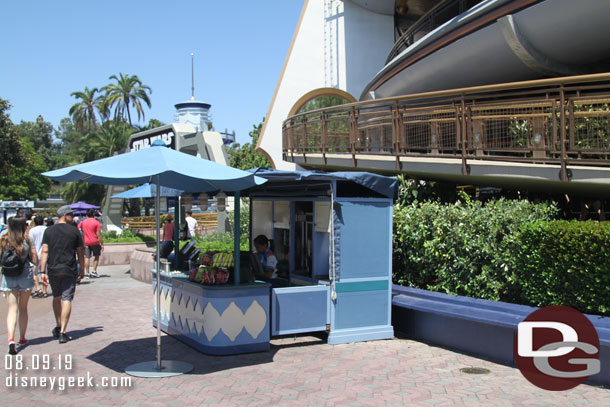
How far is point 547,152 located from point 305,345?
4.90m

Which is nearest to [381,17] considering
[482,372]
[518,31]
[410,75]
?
[410,75]

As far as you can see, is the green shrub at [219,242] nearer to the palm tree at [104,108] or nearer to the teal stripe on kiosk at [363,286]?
the teal stripe on kiosk at [363,286]

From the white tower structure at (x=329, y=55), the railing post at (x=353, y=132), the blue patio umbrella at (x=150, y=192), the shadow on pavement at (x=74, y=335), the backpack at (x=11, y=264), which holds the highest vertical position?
the white tower structure at (x=329, y=55)

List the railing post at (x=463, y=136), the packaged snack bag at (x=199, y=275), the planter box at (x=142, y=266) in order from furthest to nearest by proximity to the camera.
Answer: the planter box at (x=142, y=266)
the railing post at (x=463, y=136)
the packaged snack bag at (x=199, y=275)

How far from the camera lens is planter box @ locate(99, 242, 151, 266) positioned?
2045 centimetres

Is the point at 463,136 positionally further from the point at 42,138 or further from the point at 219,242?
the point at 42,138

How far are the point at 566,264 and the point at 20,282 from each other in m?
7.11

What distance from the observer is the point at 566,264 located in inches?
290

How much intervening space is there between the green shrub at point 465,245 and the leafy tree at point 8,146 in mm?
32268

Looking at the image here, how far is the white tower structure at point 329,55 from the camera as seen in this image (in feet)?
89.4

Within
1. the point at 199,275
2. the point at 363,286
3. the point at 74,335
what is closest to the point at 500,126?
the point at 363,286

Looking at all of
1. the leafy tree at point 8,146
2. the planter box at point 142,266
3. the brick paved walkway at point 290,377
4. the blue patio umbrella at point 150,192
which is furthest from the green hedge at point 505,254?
the leafy tree at point 8,146

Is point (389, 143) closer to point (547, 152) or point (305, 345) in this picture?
point (547, 152)

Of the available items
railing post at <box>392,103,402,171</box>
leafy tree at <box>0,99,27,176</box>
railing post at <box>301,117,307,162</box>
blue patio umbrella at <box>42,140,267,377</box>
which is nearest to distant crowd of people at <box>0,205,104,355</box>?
blue patio umbrella at <box>42,140,267,377</box>
